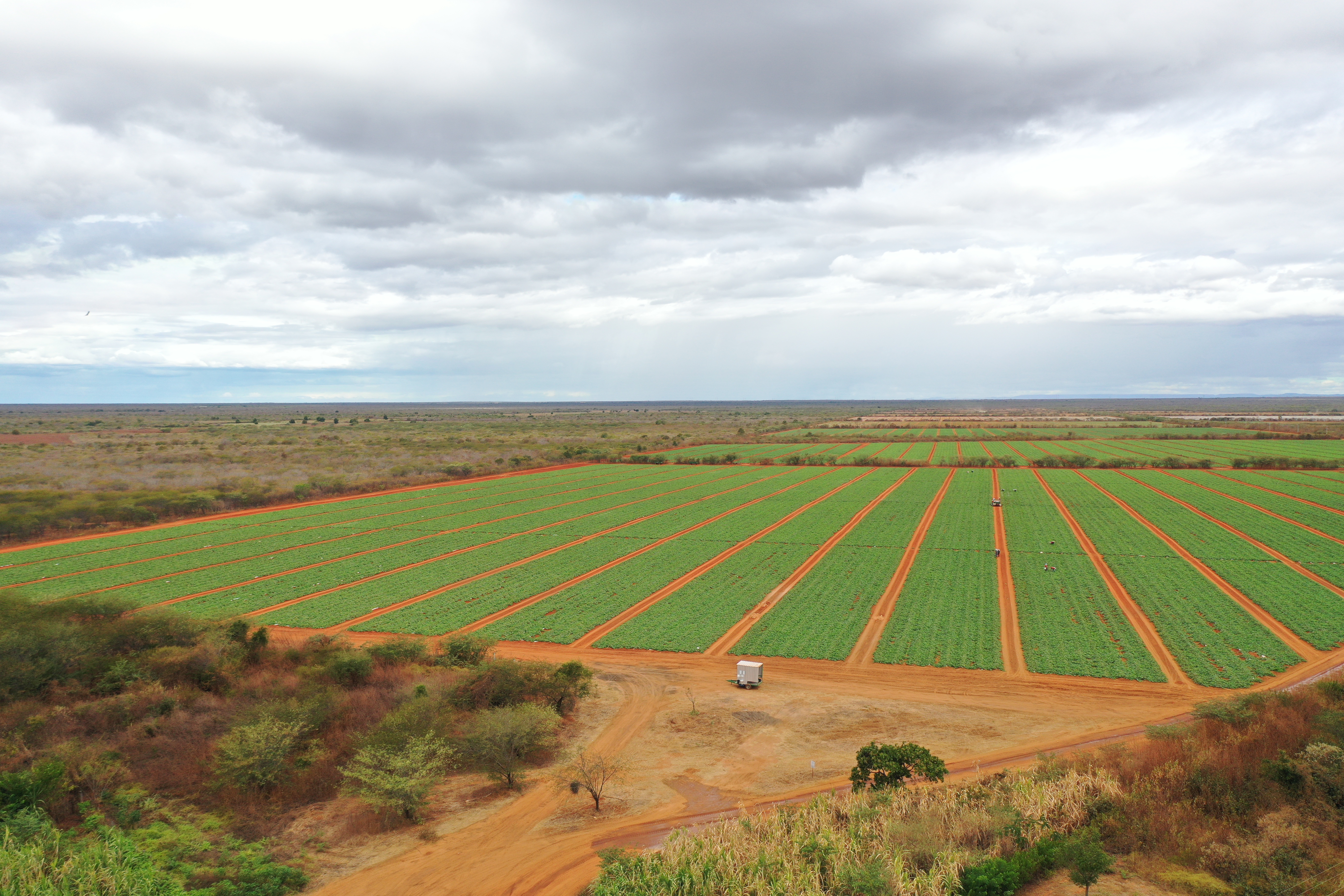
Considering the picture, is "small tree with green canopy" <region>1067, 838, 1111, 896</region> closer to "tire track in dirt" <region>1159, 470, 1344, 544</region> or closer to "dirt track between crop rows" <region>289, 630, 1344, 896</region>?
"dirt track between crop rows" <region>289, 630, 1344, 896</region>

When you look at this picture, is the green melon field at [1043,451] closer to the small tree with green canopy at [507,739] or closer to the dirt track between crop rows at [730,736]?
the dirt track between crop rows at [730,736]

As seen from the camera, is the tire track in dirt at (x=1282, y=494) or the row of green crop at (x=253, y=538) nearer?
the row of green crop at (x=253, y=538)

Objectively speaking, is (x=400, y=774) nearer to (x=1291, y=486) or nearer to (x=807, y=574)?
(x=807, y=574)

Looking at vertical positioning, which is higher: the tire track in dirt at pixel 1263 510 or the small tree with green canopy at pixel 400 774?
the tire track in dirt at pixel 1263 510

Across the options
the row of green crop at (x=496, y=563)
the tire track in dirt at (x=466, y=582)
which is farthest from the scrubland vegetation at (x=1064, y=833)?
the tire track in dirt at (x=466, y=582)

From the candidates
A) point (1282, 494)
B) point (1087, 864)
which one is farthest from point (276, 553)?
point (1282, 494)

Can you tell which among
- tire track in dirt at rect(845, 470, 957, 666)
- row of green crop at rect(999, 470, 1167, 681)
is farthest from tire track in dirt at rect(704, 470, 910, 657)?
row of green crop at rect(999, 470, 1167, 681)
